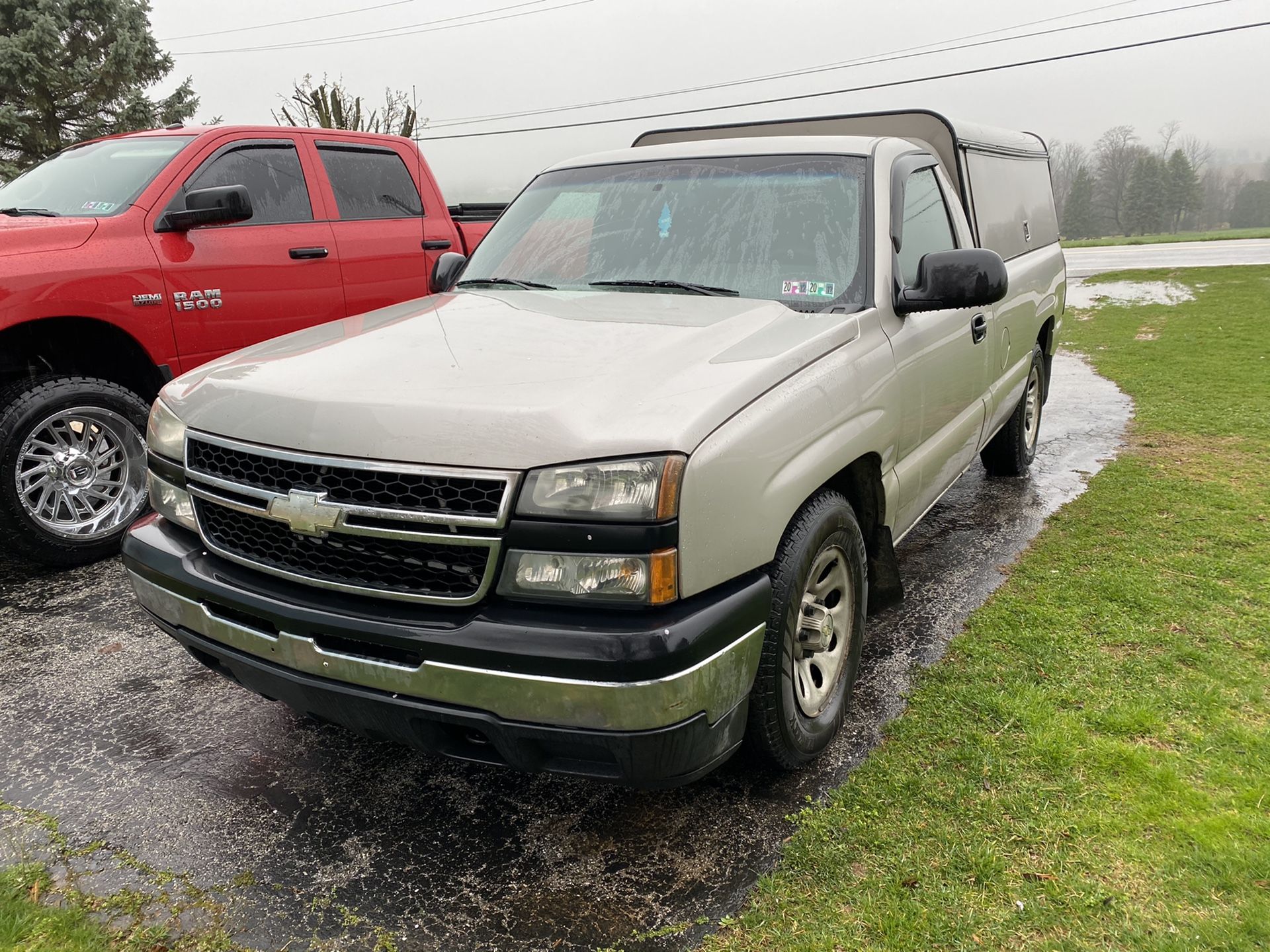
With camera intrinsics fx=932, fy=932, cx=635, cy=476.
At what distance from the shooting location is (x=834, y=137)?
3600 millimetres

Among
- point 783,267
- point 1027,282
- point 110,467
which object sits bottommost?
point 110,467

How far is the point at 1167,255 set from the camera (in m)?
36.1

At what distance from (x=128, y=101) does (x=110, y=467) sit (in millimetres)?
25934

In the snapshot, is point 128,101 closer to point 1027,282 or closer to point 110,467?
point 110,467

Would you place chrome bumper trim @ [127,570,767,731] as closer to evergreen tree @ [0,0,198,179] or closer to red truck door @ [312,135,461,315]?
red truck door @ [312,135,461,315]

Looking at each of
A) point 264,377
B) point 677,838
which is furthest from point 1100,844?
point 264,377

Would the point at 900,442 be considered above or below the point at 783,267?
below

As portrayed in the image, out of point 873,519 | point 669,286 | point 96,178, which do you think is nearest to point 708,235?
point 669,286

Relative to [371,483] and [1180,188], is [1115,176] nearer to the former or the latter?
[1180,188]

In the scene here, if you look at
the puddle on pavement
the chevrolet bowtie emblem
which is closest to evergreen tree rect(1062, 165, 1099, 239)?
the puddle on pavement

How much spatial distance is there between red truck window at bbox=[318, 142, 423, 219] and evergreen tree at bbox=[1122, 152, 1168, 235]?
344 ft

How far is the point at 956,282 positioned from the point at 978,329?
1.12 m

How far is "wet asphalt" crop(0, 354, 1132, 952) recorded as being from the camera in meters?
2.30

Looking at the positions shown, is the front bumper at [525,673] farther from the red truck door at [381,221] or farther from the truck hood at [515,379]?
the red truck door at [381,221]
